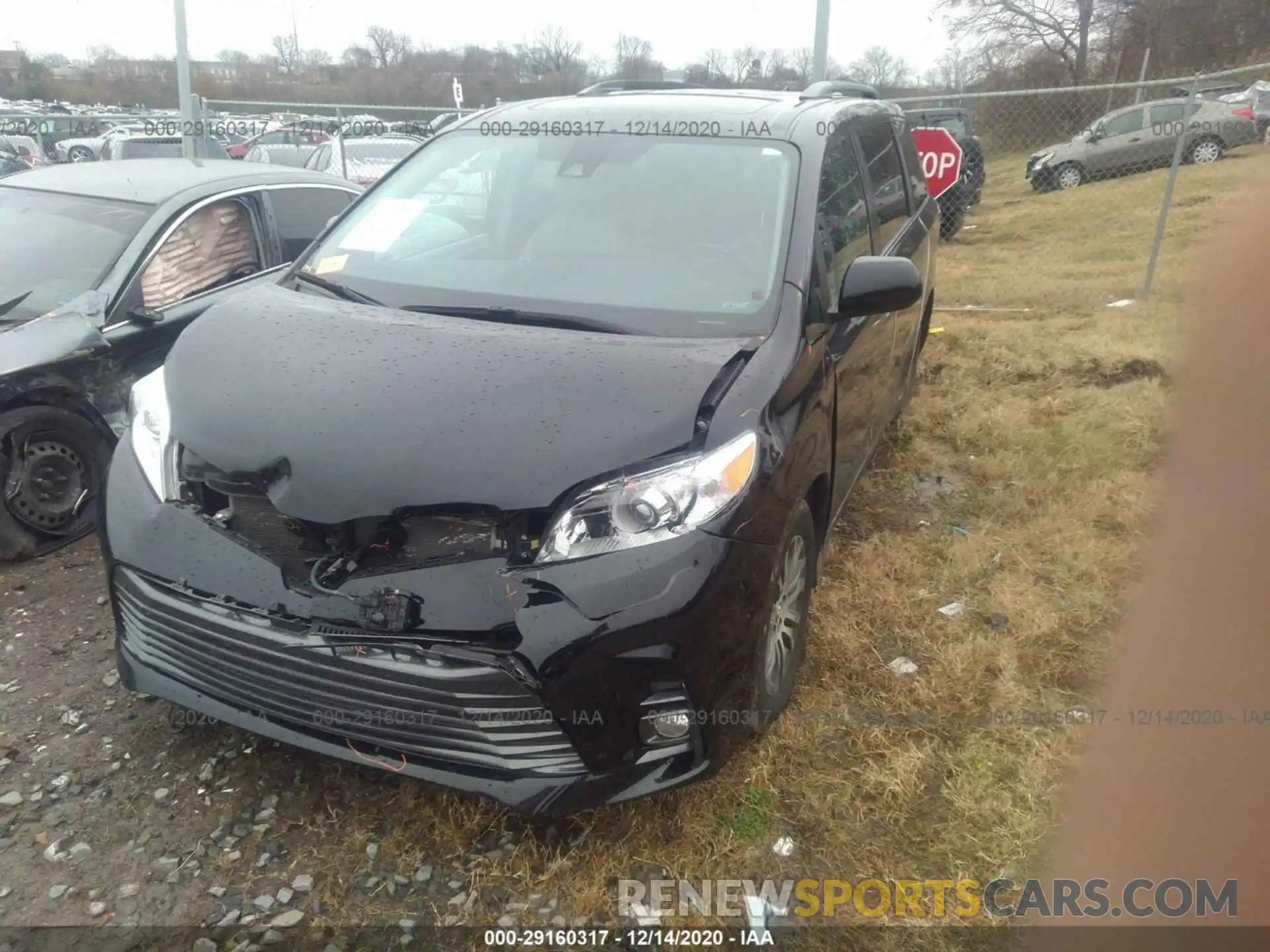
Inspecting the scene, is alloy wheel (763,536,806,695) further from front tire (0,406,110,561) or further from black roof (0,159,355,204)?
black roof (0,159,355,204)

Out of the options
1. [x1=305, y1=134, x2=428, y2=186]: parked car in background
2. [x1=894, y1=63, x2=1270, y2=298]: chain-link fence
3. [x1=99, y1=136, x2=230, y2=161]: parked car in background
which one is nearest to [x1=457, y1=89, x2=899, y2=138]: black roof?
[x1=305, y1=134, x2=428, y2=186]: parked car in background

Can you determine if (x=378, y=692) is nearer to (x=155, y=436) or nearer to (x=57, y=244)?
(x=155, y=436)

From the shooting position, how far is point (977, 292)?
952 cm

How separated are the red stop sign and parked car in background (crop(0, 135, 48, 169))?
16.3m

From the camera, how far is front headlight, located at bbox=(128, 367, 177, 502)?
238 cm

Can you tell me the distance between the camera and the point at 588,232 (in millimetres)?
3027

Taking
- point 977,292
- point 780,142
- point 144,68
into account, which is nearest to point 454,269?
point 780,142

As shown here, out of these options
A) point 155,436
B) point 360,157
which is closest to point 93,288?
point 155,436

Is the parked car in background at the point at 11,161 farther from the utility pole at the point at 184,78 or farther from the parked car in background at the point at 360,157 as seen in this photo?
the utility pole at the point at 184,78

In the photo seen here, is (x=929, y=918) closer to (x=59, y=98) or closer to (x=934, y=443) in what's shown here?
(x=934, y=443)

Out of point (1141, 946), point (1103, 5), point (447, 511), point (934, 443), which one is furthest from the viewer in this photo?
point (1103, 5)

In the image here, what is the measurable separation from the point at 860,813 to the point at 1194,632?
1.76 m

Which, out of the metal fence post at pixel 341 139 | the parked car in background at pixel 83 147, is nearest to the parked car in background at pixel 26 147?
the parked car in background at pixel 83 147

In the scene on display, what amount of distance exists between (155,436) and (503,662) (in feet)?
4.26
